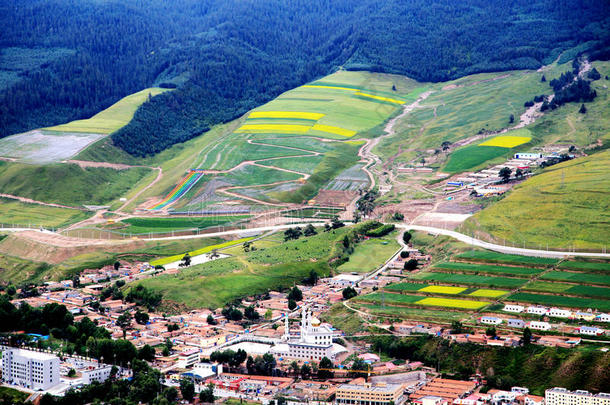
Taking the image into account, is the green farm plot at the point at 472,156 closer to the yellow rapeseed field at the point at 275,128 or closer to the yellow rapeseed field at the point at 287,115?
the yellow rapeseed field at the point at 275,128

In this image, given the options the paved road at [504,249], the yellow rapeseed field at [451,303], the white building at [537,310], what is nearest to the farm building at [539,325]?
the white building at [537,310]

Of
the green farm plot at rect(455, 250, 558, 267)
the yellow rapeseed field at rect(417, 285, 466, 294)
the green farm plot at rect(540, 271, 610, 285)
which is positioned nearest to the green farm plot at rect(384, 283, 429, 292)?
the yellow rapeseed field at rect(417, 285, 466, 294)

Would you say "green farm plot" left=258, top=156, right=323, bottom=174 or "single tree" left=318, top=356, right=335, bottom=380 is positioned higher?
"green farm plot" left=258, top=156, right=323, bottom=174

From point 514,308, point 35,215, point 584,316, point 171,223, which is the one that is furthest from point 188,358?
point 35,215

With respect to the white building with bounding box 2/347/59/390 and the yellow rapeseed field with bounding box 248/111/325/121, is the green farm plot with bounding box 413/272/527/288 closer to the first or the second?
the white building with bounding box 2/347/59/390

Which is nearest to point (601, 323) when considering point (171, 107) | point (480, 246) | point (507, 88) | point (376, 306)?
point (376, 306)

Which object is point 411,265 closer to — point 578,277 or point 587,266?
point 587,266

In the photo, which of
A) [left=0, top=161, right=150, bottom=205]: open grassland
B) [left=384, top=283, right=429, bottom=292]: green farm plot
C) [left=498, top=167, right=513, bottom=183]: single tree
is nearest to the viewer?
[left=384, top=283, right=429, bottom=292]: green farm plot
